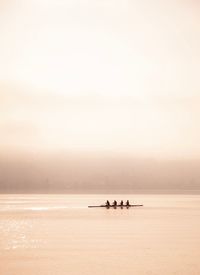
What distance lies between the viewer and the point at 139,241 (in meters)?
46.5

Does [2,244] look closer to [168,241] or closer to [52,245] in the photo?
[52,245]

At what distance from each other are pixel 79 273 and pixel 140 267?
4.69m

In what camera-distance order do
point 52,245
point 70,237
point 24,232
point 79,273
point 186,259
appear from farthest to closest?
1. point 24,232
2. point 70,237
3. point 52,245
4. point 186,259
5. point 79,273

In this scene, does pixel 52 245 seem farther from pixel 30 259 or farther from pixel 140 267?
pixel 140 267

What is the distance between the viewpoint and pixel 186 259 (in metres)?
35.1

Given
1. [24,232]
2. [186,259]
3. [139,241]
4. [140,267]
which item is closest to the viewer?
[140,267]

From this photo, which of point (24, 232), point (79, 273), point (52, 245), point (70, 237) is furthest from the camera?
point (24, 232)

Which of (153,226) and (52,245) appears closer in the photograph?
(52,245)

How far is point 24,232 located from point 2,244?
12138 mm

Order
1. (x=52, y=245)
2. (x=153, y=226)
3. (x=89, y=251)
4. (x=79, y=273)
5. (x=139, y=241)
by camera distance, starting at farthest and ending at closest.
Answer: (x=153, y=226) < (x=139, y=241) < (x=52, y=245) < (x=89, y=251) < (x=79, y=273)

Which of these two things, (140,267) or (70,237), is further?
(70,237)

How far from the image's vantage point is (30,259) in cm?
3522

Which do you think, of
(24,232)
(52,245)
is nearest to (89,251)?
(52,245)

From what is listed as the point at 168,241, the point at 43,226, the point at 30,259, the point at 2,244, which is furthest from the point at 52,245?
the point at 43,226
